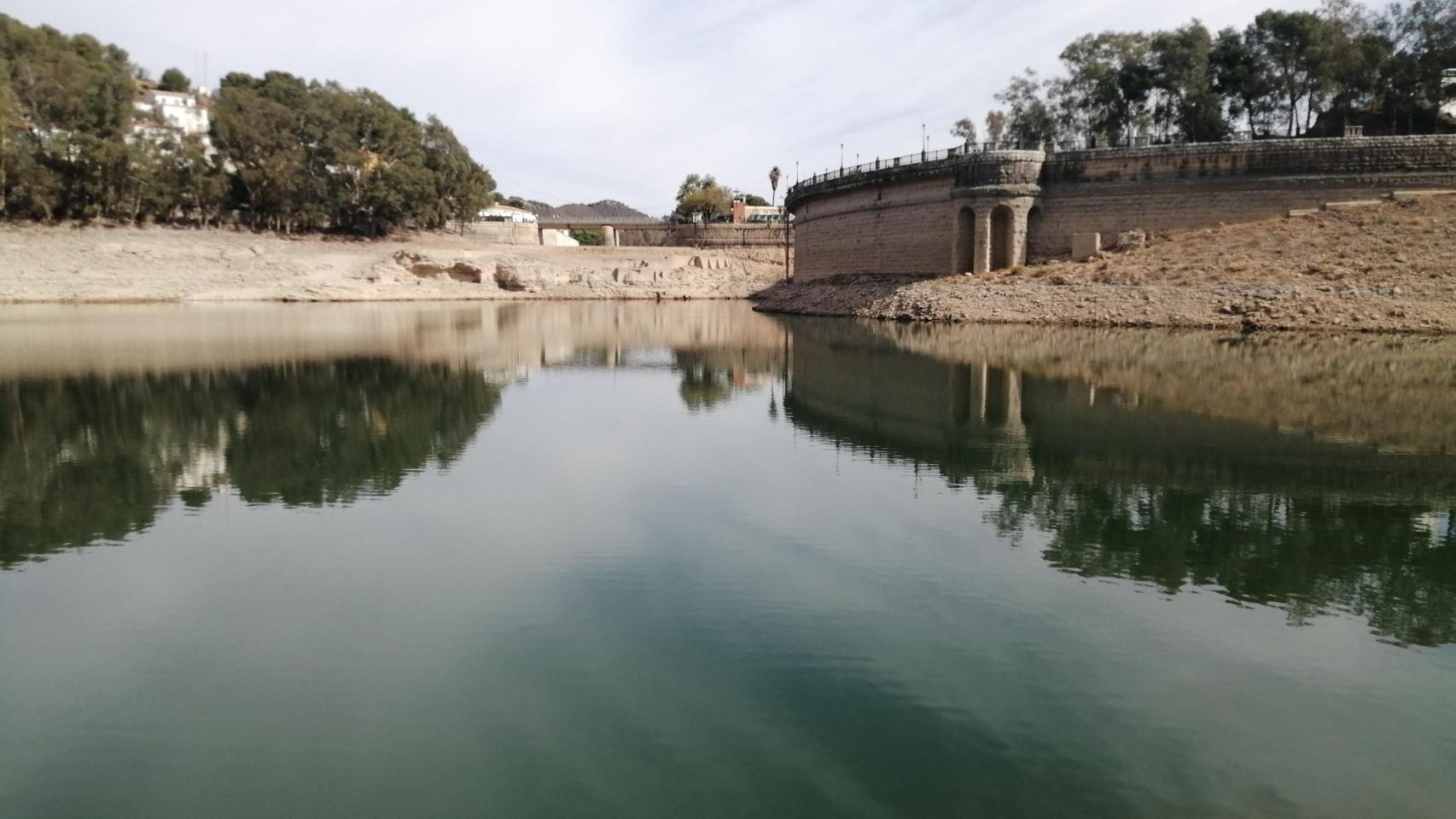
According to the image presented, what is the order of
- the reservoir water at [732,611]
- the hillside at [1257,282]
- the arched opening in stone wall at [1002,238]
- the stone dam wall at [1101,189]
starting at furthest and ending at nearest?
the arched opening in stone wall at [1002,238] → the stone dam wall at [1101,189] → the hillside at [1257,282] → the reservoir water at [732,611]

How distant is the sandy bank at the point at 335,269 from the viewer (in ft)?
159

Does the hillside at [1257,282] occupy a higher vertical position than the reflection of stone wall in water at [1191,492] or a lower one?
higher

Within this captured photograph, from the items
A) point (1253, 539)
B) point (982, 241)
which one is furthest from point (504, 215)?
point (1253, 539)

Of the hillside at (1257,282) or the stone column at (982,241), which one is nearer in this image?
the hillside at (1257,282)

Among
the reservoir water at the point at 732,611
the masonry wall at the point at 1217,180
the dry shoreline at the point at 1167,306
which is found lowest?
the reservoir water at the point at 732,611

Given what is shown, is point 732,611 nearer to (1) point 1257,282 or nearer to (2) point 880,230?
(1) point 1257,282

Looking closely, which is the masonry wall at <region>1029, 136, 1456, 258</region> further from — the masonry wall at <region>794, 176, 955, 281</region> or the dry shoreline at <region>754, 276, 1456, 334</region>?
the dry shoreline at <region>754, 276, 1456, 334</region>

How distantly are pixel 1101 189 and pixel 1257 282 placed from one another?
32.4ft

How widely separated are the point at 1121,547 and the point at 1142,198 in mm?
32935

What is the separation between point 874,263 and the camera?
4700 cm

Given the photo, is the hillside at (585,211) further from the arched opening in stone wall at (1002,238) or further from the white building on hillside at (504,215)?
the arched opening in stone wall at (1002,238)

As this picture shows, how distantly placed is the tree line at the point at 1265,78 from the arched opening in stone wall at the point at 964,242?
7621 millimetres

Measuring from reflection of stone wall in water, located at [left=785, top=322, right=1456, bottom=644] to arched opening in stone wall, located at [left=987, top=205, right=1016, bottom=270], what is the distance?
69.5 ft

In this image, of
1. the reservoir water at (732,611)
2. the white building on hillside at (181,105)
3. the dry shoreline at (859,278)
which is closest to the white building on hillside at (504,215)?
the dry shoreline at (859,278)
